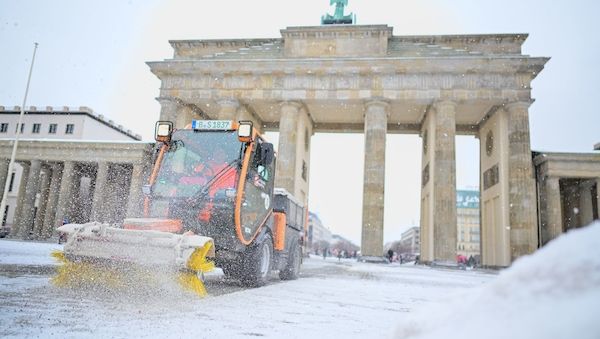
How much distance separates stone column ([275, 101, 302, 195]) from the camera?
97.0ft

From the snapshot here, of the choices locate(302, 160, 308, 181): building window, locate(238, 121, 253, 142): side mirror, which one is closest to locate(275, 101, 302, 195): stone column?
locate(302, 160, 308, 181): building window

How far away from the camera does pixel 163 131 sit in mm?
7750

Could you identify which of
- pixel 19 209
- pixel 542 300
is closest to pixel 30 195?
pixel 19 209

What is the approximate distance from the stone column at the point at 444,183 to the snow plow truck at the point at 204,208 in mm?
20882

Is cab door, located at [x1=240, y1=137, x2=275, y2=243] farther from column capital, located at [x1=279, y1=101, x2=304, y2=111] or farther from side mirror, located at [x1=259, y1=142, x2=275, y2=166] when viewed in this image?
column capital, located at [x1=279, y1=101, x2=304, y2=111]

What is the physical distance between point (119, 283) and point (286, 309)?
2.65 meters

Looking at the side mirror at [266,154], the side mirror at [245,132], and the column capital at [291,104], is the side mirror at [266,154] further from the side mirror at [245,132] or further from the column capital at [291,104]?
the column capital at [291,104]

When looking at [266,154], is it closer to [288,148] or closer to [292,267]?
[292,267]

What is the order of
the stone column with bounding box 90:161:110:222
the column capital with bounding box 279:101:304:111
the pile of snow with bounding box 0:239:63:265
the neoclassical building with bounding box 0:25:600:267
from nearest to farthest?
the pile of snow with bounding box 0:239:63:265 < the neoclassical building with bounding box 0:25:600:267 < the column capital with bounding box 279:101:304:111 < the stone column with bounding box 90:161:110:222

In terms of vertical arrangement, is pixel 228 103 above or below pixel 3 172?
above

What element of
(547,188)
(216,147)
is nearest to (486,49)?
(547,188)

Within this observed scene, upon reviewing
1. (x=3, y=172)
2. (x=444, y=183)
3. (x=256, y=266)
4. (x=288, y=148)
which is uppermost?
(x=288, y=148)

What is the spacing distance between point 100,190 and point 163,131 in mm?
28205

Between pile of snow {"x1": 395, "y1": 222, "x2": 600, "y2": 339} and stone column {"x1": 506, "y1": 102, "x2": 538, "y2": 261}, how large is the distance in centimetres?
2809
